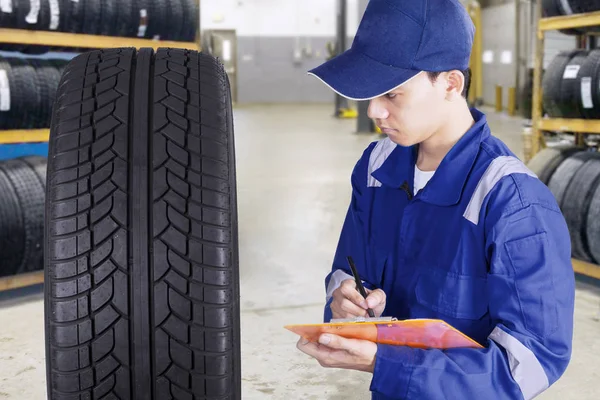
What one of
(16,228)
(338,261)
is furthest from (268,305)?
(338,261)

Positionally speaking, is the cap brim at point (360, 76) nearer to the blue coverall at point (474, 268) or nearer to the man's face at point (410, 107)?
the man's face at point (410, 107)

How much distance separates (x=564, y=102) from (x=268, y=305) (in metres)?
2.18

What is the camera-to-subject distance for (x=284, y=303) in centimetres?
389

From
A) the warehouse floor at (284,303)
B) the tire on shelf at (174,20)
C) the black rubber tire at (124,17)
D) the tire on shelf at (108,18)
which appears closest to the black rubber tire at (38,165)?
the warehouse floor at (284,303)

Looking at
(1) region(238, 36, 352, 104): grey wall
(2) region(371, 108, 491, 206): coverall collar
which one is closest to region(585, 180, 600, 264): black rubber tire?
(2) region(371, 108, 491, 206): coverall collar

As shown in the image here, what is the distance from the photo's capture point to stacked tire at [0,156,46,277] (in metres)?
3.84

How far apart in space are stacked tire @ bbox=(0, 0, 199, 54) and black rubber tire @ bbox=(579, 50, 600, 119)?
269 cm

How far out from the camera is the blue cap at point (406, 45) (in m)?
1.47

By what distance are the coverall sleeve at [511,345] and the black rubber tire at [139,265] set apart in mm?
344

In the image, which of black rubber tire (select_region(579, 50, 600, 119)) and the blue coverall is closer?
the blue coverall

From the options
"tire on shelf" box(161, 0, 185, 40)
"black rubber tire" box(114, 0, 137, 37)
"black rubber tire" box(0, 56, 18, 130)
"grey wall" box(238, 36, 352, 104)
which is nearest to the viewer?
"black rubber tire" box(0, 56, 18, 130)

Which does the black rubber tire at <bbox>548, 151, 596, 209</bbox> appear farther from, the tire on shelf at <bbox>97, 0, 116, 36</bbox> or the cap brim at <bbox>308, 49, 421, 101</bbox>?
the cap brim at <bbox>308, 49, 421, 101</bbox>

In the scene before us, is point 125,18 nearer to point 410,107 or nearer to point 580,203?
point 580,203

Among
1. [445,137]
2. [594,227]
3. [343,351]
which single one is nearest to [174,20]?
[594,227]
